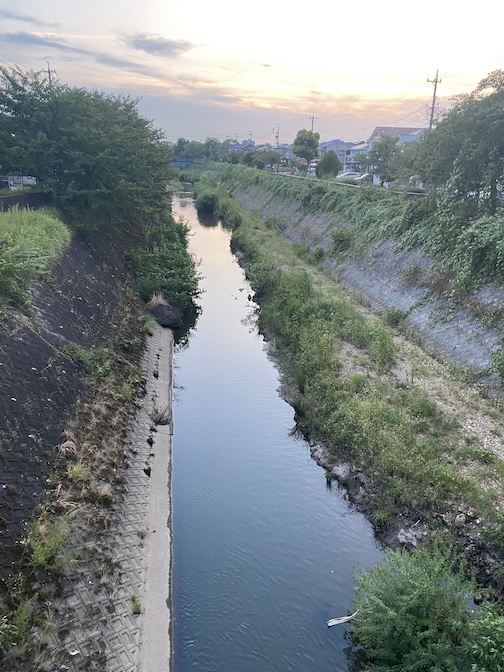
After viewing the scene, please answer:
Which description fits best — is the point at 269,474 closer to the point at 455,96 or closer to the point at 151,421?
the point at 151,421

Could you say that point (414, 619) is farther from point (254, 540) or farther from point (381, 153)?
point (381, 153)

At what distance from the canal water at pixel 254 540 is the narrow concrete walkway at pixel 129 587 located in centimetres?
68

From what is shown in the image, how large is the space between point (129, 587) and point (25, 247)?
9988 mm

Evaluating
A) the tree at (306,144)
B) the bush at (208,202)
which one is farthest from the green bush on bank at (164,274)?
the tree at (306,144)

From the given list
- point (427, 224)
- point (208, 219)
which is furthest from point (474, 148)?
point (208, 219)

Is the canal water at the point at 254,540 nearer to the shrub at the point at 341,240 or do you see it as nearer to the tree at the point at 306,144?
the shrub at the point at 341,240

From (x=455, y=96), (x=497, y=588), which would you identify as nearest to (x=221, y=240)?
(x=455, y=96)

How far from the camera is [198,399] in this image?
57.6 ft

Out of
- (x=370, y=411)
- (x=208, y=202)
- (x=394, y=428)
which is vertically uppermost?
(x=208, y=202)

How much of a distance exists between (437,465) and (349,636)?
4315mm

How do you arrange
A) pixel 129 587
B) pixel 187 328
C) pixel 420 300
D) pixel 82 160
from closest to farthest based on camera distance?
pixel 129 587 < pixel 420 300 < pixel 82 160 < pixel 187 328

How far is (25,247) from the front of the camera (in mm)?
14141

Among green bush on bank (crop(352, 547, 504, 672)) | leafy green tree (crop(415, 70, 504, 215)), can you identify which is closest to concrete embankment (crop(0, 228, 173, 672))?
green bush on bank (crop(352, 547, 504, 672))

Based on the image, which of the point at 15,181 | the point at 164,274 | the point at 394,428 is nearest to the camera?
the point at 394,428
